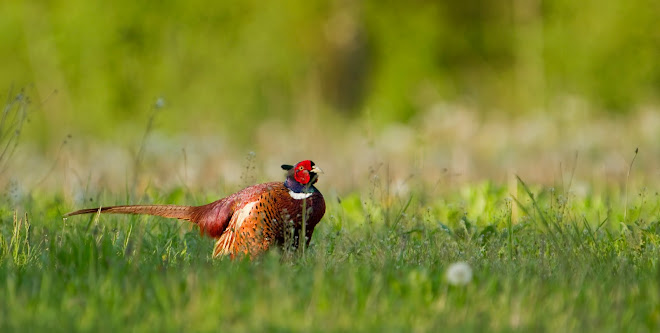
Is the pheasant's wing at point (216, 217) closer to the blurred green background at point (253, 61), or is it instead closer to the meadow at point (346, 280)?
the meadow at point (346, 280)

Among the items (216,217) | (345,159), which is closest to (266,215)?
(216,217)

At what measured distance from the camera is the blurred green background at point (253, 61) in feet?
53.2

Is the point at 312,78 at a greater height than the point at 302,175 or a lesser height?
greater

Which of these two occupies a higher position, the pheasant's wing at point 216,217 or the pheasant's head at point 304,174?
the pheasant's head at point 304,174

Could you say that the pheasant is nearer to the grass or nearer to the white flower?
the grass

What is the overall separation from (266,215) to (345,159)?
19.7ft

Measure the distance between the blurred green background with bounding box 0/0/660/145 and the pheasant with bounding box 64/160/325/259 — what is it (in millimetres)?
9720

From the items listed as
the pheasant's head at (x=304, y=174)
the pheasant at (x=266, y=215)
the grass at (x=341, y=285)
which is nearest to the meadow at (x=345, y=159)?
the grass at (x=341, y=285)

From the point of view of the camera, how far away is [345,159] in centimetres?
1040

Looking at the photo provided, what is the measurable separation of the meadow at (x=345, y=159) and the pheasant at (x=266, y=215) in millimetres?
153

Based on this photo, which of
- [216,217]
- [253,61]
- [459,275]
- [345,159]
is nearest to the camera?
[459,275]

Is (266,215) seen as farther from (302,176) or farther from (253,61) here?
(253,61)

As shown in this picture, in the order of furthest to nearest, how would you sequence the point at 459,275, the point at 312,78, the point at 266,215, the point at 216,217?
the point at 312,78
the point at 216,217
the point at 266,215
the point at 459,275

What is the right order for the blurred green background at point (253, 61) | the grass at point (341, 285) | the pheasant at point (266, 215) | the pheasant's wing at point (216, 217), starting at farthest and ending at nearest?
the blurred green background at point (253, 61) → the pheasant's wing at point (216, 217) → the pheasant at point (266, 215) → the grass at point (341, 285)
